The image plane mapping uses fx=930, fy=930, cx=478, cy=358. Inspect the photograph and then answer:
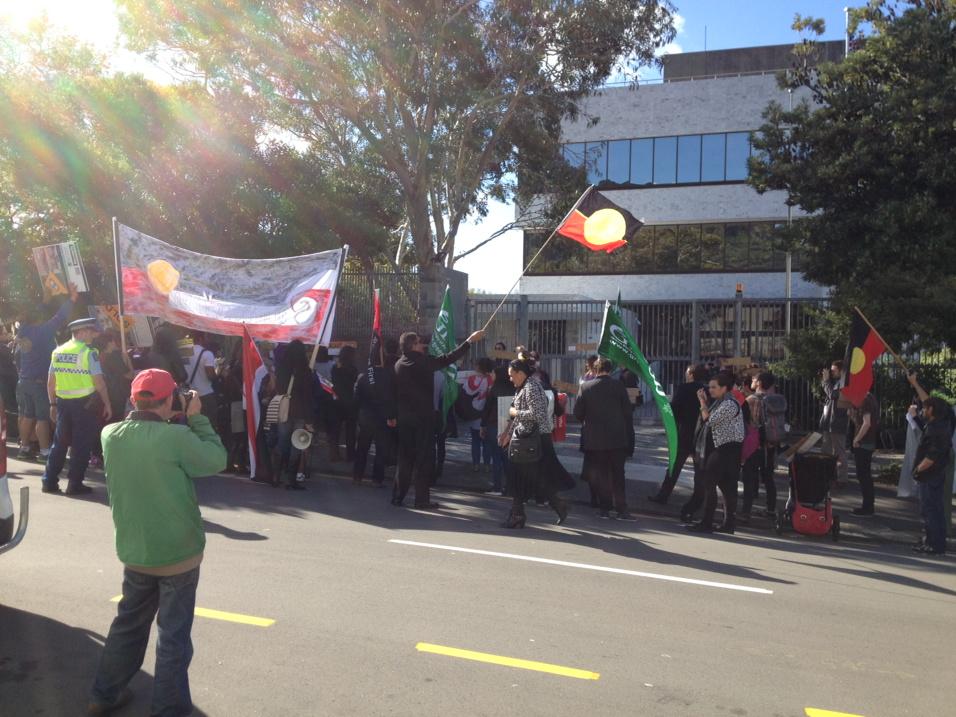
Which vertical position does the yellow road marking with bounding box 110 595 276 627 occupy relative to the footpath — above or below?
below

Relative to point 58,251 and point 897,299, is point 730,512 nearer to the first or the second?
point 897,299

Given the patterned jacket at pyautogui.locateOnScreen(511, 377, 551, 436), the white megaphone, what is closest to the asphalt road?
the patterned jacket at pyautogui.locateOnScreen(511, 377, 551, 436)

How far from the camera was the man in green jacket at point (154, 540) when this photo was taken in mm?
4066

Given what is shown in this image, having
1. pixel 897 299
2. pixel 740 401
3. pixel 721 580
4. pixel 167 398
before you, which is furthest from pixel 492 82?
pixel 167 398

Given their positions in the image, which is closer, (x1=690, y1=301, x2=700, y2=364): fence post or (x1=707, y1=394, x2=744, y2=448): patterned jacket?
(x1=707, y1=394, x2=744, y2=448): patterned jacket

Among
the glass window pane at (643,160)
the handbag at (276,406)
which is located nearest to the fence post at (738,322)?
the handbag at (276,406)

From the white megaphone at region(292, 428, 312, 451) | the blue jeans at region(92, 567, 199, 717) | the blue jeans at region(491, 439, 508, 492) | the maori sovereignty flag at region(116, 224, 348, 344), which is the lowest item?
the blue jeans at region(92, 567, 199, 717)

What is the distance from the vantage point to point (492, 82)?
19469 millimetres

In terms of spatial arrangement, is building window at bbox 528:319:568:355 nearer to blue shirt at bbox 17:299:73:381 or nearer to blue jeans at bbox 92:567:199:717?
blue shirt at bbox 17:299:73:381

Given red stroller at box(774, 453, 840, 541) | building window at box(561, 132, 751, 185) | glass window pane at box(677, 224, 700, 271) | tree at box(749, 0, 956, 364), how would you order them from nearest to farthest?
1. red stroller at box(774, 453, 840, 541)
2. tree at box(749, 0, 956, 364)
3. building window at box(561, 132, 751, 185)
4. glass window pane at box(677, 224, 700, 271)

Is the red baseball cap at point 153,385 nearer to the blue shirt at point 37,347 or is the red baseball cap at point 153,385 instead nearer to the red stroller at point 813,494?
the red stroller at point 813,494

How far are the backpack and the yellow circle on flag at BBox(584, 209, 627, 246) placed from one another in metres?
2.61

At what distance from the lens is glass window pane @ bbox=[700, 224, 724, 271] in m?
32.5

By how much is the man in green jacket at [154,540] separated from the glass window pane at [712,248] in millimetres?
30058
